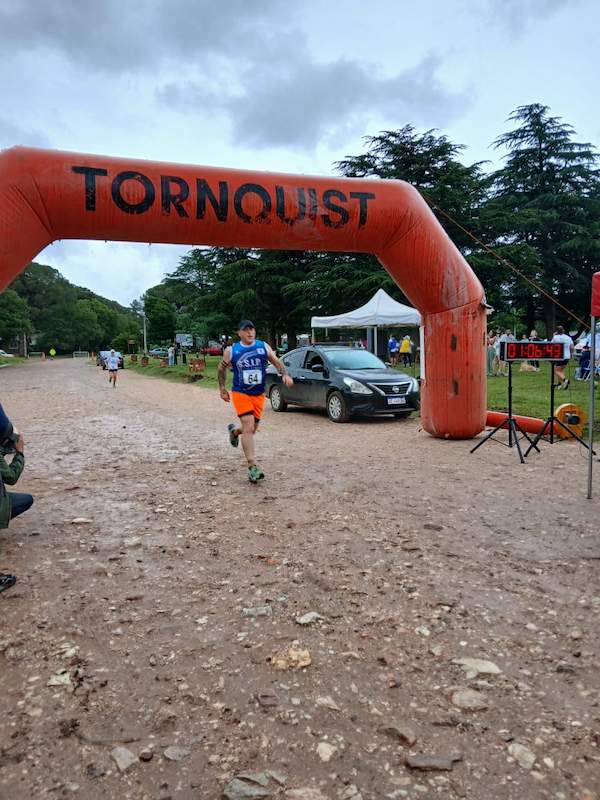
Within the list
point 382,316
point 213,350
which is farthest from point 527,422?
point 213,350

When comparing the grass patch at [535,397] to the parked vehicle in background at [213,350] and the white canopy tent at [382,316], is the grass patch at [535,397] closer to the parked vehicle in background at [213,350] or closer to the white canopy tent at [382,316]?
the white canopy tent at [382,316]

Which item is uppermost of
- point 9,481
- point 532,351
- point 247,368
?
point 532,351

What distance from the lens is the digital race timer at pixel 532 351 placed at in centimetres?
726

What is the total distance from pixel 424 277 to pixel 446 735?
23.8ft

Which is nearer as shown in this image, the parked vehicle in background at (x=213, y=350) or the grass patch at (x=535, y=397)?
the grass patch at (x=535, y=397)

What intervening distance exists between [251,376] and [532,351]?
3.57m

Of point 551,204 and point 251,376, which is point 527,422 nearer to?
point 251,376

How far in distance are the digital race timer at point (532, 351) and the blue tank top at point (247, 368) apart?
3.06m

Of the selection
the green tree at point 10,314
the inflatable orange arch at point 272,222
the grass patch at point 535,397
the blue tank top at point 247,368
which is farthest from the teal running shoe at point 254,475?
the green tree at point 10,314

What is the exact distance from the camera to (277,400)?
14188mm

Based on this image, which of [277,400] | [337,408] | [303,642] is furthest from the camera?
[277,400]

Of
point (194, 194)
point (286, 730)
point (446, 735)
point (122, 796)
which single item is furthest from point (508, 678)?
point (194, 194)

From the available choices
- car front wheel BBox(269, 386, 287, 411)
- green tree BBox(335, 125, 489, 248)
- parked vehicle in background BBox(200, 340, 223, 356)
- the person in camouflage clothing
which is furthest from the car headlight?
parked vehicle in background BBox(200, 340, 223, 356)

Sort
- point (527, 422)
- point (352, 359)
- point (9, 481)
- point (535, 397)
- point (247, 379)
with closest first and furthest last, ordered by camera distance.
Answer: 1. point (9, 481)
2. point (247, 379)
3. point (527, 422)
4. point (352, 359)
5. point (535, 397)
